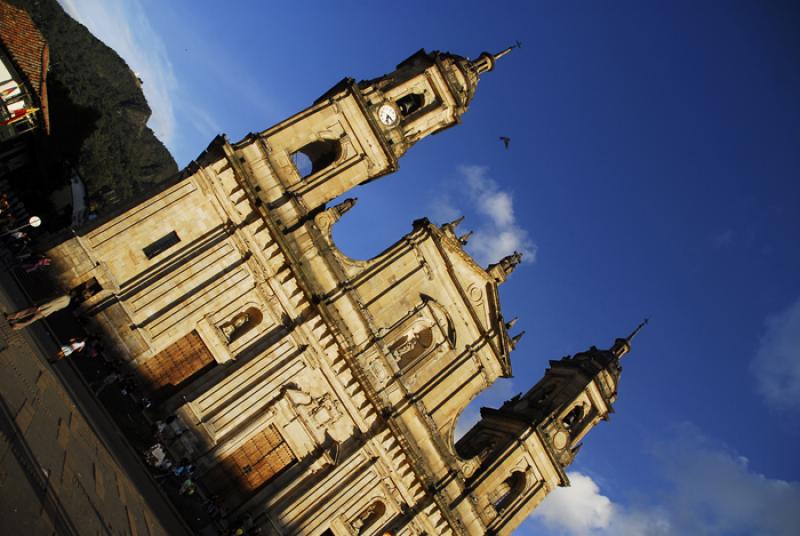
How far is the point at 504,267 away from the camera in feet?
109

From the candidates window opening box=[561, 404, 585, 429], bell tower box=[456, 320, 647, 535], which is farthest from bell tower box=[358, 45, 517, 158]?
window opening box=[561, 404, 585, 429]

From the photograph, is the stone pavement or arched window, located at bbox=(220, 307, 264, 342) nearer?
the stone pavement

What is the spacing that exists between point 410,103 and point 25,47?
17036 millimetres

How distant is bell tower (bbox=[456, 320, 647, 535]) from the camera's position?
30.4 m

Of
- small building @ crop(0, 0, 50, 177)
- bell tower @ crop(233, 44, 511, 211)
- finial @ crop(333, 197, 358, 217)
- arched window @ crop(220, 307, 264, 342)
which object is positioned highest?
small building @ crop(0, 0, 50, 177)

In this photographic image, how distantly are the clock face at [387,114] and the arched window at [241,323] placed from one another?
10567 millimetres

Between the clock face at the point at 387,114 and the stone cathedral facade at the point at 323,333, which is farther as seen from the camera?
the clock face at the point at 387,114

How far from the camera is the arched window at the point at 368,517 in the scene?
89.5 feet

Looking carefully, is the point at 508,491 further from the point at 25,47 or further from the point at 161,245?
the point at 25,47

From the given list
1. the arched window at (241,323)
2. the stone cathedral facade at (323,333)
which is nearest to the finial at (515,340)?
the stone cathedral facade at (323,333)

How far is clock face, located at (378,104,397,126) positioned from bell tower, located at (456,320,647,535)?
15.8 m

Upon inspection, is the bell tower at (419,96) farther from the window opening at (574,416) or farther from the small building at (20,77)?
the window opening at (574,416)

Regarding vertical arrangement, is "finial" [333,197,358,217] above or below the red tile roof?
below

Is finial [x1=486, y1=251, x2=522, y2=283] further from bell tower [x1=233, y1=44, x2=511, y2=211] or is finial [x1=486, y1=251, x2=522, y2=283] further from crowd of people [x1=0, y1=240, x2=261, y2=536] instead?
crowd of people [x1=0, y1=240, x2=261, y2=536]
